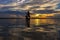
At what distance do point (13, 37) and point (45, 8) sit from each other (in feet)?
1.67

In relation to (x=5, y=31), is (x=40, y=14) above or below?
above

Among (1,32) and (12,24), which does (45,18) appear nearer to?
(12,24)

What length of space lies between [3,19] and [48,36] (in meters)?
0.55

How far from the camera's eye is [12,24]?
1973 millimetres

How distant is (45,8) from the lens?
2.02 meters

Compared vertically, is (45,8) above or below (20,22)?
above

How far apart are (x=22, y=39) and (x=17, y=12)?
32 cm

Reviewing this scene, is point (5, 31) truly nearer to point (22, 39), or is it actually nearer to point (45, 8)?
point (22, 39)

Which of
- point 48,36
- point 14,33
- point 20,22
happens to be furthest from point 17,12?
point 48,36

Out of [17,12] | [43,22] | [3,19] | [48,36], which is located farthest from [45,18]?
[3,19]

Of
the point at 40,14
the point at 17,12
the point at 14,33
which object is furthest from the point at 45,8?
the point at 14,33

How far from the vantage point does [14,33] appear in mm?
1959

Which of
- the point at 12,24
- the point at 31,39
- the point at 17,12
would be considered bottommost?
the point at 31,39

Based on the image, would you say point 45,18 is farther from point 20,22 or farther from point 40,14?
point 20,22
